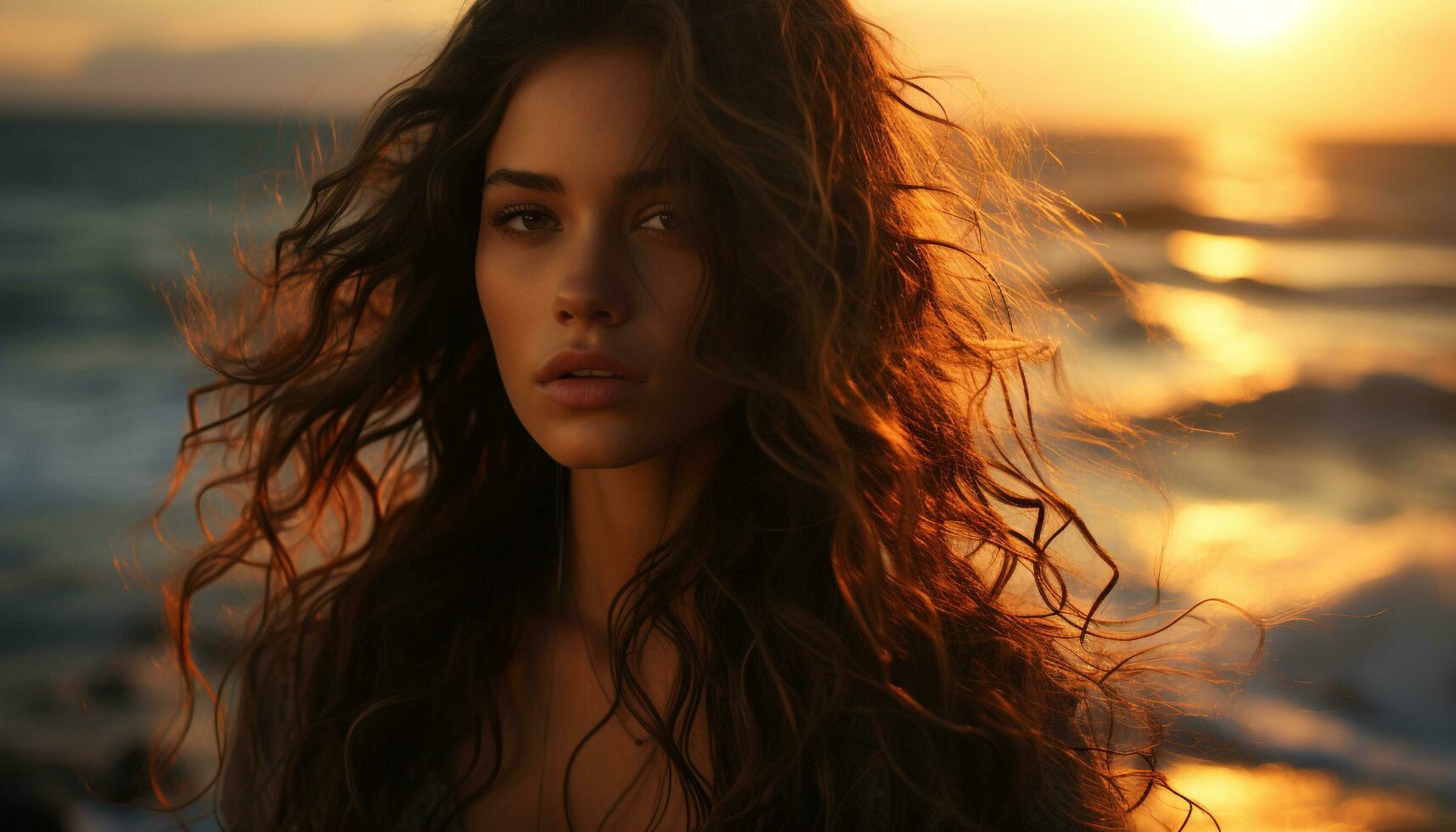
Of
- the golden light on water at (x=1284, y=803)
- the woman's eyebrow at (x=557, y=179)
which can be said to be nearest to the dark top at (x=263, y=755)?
the woman's eyebrow at (x=557, y=179)

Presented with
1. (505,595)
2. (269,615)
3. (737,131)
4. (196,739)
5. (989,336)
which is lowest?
(196,739)

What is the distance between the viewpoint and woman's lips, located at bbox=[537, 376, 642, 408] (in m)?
1.87

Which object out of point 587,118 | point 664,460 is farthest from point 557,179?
point 664,460

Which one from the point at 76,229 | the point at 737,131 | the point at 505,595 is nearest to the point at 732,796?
the point at 505,595

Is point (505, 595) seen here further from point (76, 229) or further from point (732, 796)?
point (76, 229)

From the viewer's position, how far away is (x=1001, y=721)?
1.99 metres

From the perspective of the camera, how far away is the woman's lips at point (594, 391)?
1.87m

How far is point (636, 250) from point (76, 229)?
18.2 meters

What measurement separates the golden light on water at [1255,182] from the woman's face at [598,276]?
859 inches

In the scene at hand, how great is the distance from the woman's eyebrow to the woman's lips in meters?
0.30

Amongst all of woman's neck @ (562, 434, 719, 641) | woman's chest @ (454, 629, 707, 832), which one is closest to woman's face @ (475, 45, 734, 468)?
woman's neck @ (562, 434, 719, 641)

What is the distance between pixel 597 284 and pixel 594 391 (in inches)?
6.7

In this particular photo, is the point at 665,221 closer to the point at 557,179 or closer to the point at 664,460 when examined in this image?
the point at 557,179

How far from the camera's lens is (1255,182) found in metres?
29.0
